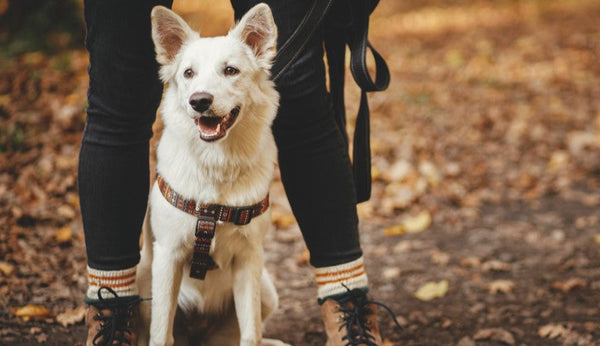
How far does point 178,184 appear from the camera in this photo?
1.81 m

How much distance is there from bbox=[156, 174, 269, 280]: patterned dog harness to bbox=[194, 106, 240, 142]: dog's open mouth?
228 mm

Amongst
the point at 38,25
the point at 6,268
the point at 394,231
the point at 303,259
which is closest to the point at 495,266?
the point at 394,231

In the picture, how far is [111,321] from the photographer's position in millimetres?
1867

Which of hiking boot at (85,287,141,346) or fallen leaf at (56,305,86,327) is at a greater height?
hiking boot at (85,287,141,346)

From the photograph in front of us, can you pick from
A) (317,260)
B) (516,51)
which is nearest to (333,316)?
(317,260)

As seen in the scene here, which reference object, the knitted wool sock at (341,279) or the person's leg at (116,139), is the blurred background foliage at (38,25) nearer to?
the person's leg at (116,139)

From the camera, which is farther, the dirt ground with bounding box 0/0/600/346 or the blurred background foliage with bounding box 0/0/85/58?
the blurred background foliage with bounding box 0/0/85/58

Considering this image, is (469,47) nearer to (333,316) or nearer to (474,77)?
(474,77)

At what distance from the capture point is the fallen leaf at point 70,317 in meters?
2.40

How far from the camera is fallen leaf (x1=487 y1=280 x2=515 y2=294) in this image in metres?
2.91

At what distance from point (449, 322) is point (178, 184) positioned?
1.51 m

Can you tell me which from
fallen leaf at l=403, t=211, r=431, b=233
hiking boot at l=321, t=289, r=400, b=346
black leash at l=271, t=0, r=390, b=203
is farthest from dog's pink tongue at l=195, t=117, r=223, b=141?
fallen leaf at l=403, t=211, r=431, b=233

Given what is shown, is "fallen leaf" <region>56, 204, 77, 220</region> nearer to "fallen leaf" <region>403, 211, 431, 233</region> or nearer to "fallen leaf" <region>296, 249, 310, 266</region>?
"fallen leaf" <region>296, 249, 310, 266</region>

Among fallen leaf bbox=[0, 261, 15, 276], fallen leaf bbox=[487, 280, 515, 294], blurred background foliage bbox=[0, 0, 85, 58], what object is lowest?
fallen leaf bbox=[487, 280, 515, 294]
